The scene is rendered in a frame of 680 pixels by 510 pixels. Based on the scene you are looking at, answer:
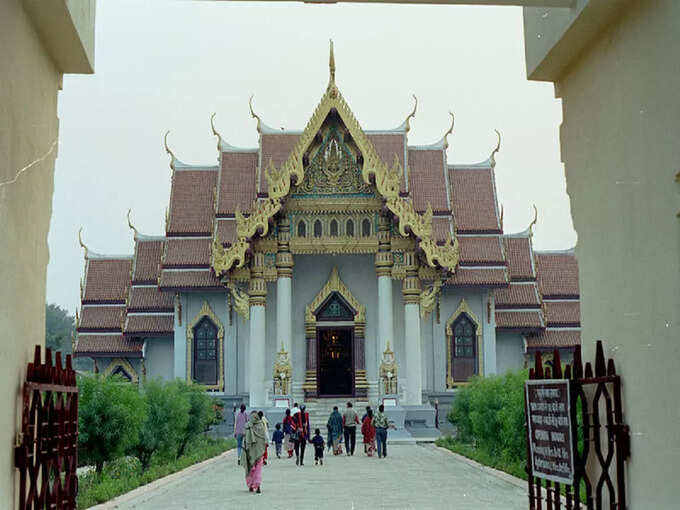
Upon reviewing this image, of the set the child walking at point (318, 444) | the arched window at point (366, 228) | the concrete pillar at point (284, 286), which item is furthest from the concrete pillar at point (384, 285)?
the child walking at point (318, 444)

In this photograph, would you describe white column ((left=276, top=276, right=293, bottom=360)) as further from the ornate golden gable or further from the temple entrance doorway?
the temple entrance doorway

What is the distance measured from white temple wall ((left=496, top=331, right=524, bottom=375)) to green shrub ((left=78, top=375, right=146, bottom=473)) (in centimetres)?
1717

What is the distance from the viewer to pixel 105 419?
14414 mm

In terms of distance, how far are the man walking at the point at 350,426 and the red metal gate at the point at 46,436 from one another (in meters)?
13.1

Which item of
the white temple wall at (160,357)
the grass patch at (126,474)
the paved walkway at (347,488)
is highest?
the white temple wall at (160,357)

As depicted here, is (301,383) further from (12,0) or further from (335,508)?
(12,0)

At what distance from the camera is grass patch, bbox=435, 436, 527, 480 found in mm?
15469

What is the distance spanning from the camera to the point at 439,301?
95.7 feet

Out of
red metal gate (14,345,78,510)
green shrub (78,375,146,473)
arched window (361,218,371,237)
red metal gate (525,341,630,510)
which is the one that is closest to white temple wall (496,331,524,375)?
arched window (361,218,371,237)

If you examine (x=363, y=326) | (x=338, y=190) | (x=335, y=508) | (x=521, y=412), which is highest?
(x=338, y=190)

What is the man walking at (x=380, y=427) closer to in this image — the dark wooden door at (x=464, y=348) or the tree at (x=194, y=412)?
the tree at (x=194, y=412)

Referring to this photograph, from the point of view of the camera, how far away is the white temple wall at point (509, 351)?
99.0ft

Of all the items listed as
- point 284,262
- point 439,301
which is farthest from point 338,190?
point 439,301

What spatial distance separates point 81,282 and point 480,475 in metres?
18.4
